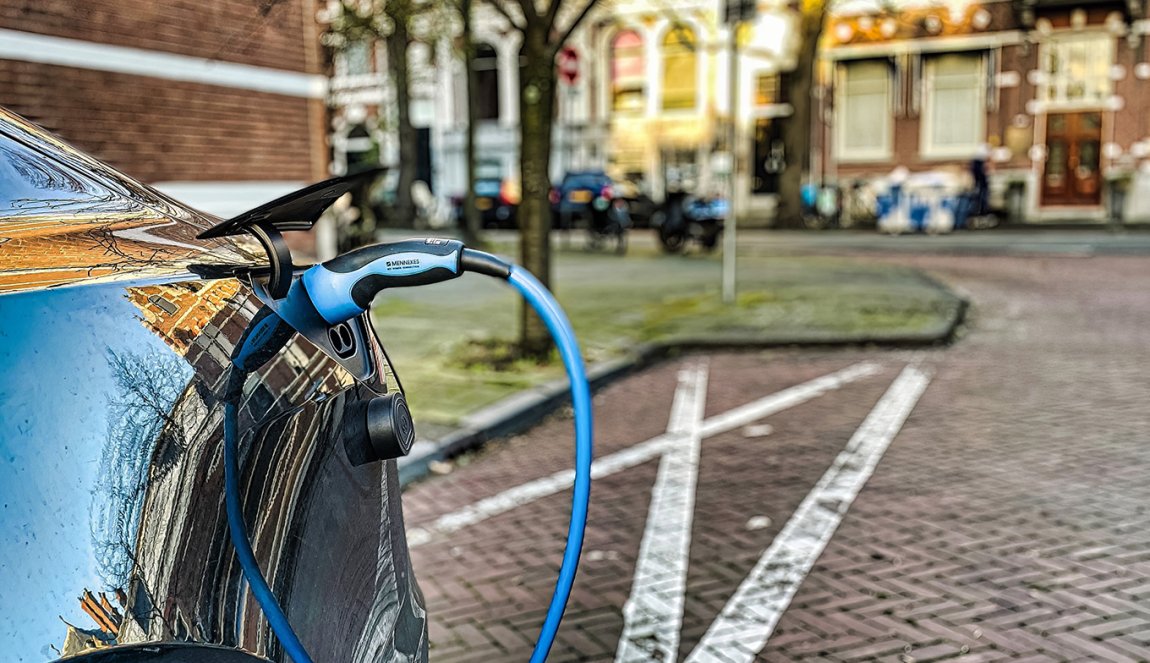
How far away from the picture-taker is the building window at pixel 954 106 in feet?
89.8

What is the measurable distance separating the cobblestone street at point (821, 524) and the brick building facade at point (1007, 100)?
69.3 ft

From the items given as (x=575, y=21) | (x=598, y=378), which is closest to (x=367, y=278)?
(x=598, y=378)

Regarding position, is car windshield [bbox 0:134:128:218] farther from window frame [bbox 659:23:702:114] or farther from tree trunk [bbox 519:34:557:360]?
window frame [bbox 659:23:702:114]

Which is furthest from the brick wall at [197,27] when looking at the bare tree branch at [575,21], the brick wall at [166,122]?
the bare tree branch at [575,21]

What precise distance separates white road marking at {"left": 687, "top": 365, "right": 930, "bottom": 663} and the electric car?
186 cm

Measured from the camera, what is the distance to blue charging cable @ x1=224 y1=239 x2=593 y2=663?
1.19 m

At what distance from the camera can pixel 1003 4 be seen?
26.6 m

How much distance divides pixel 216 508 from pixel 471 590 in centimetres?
254

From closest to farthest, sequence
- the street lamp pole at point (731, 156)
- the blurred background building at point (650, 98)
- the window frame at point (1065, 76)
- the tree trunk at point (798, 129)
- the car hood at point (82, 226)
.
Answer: the car hood at point (82, 226) < the blurred background building at point (650, 98) < the street lamp pole at point (731, 156) < the tree trunk at point (798, 129) < the window frame at point (1065, 76)

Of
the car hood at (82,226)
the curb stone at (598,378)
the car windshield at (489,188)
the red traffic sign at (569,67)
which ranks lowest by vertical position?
the curb stone at (598,378)

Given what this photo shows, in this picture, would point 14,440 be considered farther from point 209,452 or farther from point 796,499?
point 796,499

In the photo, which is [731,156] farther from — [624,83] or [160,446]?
[624,83]

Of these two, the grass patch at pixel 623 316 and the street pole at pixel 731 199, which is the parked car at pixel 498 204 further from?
the street pole at pixel 731 199

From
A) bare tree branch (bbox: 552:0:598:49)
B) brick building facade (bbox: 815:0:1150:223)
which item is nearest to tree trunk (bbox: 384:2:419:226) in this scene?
bare tree branch (bbox: 552:0:598:49)
